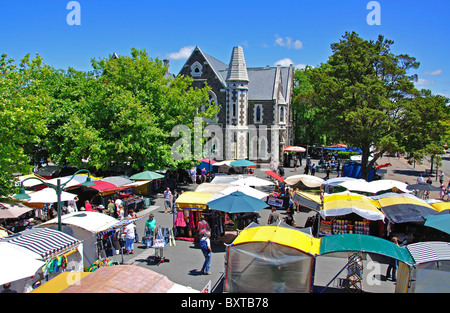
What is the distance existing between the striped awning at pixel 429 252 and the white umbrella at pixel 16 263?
365 inches

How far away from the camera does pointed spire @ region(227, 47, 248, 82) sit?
35844 millimetres

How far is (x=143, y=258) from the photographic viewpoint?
43.1ft

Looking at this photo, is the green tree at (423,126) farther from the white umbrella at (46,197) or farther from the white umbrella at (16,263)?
the white umbrella at (16,263)

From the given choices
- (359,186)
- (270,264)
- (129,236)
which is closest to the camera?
Result: (270,264)

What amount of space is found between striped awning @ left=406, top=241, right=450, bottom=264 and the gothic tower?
2852 cm

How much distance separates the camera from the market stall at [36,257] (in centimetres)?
799

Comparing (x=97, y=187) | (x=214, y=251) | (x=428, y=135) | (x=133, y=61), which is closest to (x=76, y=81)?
(x=133, y=61)

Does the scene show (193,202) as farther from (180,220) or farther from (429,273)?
(429,273)

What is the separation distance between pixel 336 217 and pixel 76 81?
2105 centimetres

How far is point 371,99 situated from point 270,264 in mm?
20563

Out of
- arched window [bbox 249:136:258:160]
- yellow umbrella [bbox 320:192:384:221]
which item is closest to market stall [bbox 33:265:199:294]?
yellow umbrella [bbox 320:192:384:221]

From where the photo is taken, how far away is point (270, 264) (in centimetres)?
916

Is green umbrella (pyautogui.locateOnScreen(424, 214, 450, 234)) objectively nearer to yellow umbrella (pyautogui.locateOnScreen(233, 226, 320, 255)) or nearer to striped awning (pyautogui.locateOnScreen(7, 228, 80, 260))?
yellow umbrella (pyautogui.locateOnScreen(233, 226, 320, 255))

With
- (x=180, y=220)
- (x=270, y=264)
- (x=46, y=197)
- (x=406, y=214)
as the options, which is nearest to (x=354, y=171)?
(x=406, y=214)
